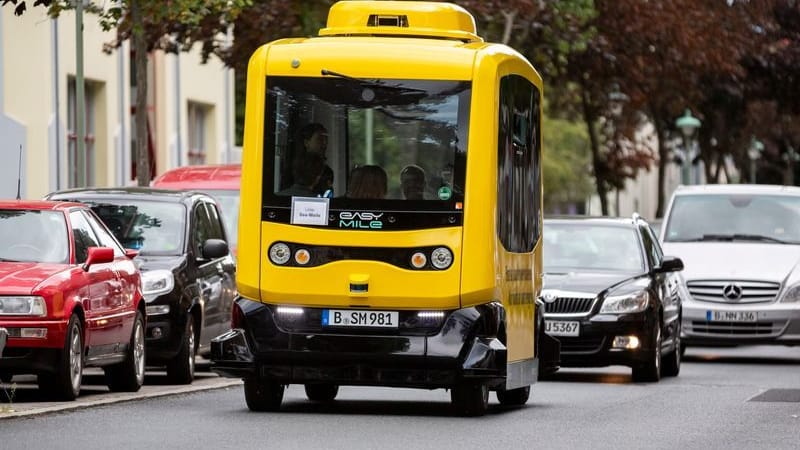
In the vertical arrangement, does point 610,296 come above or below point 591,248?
below

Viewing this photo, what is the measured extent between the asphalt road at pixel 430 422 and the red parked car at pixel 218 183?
6023 mm

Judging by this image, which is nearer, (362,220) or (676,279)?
(362,220)

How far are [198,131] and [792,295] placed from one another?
24648 mm

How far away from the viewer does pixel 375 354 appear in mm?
15078

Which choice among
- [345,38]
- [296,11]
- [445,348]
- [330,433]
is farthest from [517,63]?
[296,11]

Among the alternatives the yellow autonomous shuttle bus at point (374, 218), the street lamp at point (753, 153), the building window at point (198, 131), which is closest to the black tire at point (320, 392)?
the yellow autonomous shuttle bus at point (374, 218)

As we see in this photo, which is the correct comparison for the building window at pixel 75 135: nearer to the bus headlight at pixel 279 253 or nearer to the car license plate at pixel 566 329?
the car license plate at pixel 566 329

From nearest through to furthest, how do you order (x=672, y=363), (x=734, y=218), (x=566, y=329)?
(x=566, y=329) → (x=672, y=363) → (x=734, y=218)

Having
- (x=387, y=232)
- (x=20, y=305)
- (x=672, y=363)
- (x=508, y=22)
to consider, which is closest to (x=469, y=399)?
(x=387, y=232)

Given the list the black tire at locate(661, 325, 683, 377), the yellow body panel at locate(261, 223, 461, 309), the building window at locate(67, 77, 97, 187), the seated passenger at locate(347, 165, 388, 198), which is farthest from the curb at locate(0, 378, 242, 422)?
the building window at locate(67, 77, 97, 187)

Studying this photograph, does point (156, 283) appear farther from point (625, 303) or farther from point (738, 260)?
point (738, 260)

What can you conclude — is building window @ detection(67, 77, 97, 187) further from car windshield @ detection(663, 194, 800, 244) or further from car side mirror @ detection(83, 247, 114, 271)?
car side mirror @ detection(83, 247, 114, 271)

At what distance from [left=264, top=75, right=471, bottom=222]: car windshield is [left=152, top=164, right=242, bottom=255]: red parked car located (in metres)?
8.98

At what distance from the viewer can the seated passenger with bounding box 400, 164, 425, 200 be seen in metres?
15.2
